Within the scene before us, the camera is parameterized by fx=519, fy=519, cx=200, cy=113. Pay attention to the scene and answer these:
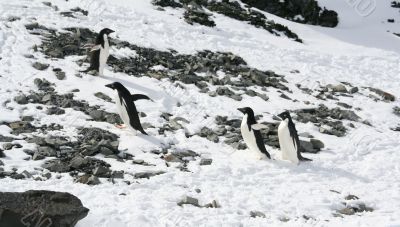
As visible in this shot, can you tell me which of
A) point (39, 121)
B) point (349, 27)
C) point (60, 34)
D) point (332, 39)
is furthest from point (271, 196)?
point (349, 27)

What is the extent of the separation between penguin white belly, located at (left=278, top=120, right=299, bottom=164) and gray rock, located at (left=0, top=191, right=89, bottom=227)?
486 cm

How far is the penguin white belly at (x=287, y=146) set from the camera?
942 cm

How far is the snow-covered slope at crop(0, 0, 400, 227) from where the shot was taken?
7.05 meters

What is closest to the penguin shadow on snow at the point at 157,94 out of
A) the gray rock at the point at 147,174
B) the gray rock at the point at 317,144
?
the gray rock at the point at 317,144

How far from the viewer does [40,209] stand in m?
5.21

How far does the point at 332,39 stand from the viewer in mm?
21219

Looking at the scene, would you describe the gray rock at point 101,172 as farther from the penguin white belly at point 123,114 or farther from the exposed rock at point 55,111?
the exposed rock at point 55,111

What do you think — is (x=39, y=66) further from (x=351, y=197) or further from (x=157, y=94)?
(x=351, y=197)

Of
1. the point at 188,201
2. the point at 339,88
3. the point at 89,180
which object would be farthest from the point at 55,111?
the point at 339,88

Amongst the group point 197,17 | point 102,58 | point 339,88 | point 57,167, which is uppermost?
point 197,17

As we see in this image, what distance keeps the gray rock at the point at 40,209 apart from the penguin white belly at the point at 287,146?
486 cm

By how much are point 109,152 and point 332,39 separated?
1484 centimetres

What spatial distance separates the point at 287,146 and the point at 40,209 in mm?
5307

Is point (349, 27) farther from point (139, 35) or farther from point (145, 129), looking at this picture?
point (145, 129)
